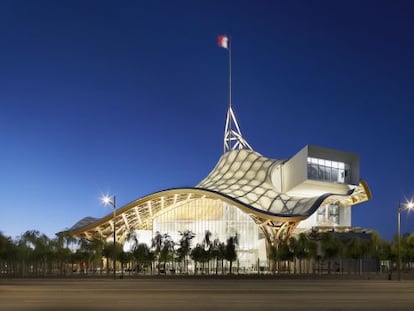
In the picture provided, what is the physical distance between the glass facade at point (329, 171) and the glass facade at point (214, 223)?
11.2 metres

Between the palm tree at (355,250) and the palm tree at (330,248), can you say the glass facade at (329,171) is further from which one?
the palm tree at (355,250)

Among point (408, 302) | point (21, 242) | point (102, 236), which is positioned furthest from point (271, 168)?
point (408, 302)

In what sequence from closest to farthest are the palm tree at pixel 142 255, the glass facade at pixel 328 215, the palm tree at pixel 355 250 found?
1. the palm tree at pixel 355 250
2. the palm tree at pixel 142 255
3. the glass facade at pixel 328 215

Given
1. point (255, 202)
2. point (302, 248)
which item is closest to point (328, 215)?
point (255, 202)

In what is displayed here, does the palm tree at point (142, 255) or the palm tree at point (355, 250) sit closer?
the palm tree at point (355, 250)

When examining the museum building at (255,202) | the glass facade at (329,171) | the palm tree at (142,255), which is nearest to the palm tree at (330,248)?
the museum building at (255,202)

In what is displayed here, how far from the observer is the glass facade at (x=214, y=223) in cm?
7694

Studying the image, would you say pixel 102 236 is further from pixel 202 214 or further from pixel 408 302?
pixel 408 302

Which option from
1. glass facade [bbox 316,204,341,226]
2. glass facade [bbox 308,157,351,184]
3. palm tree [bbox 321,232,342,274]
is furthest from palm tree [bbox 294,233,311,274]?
glass facade [bbox 316,204,341,226]

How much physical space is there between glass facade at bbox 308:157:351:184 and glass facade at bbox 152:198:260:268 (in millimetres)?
11182

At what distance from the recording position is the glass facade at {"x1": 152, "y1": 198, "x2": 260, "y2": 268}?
76.9m

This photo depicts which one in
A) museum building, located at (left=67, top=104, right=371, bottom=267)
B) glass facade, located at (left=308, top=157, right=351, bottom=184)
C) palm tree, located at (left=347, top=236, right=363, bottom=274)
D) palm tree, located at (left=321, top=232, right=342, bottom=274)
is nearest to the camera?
palm tree, located at (left=321, top=232, right=342, bottom=274)

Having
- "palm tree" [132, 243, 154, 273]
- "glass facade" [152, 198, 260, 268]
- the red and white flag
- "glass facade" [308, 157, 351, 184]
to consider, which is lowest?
"palm tree" [132, 243, 154, 273]

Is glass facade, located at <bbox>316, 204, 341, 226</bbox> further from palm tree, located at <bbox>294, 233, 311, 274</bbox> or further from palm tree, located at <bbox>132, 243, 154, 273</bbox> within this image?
palm tree, located at <bbox>132, 243, 154, 273</bbox>
